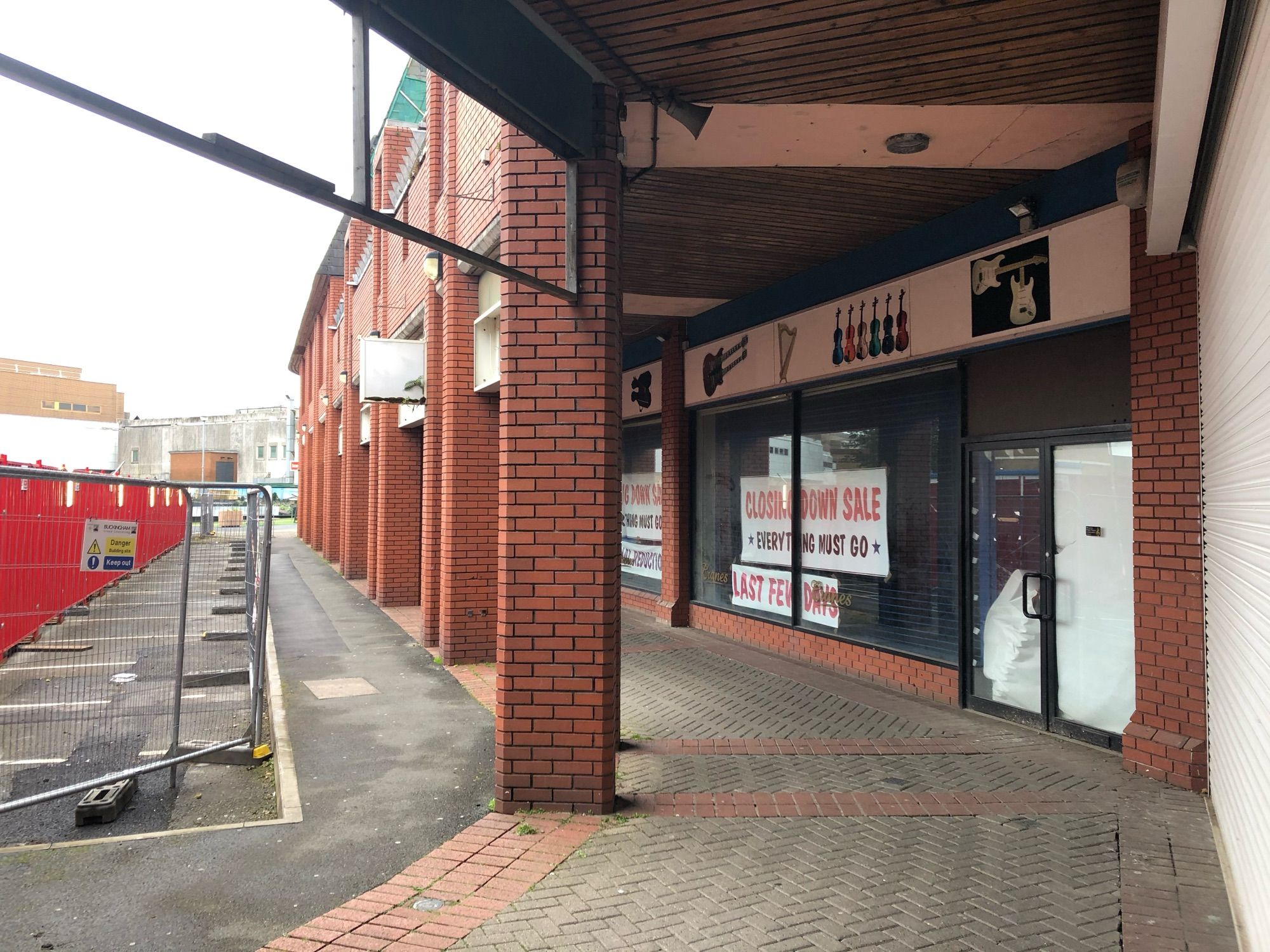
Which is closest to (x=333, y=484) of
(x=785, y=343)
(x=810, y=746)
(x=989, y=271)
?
(x=785, y=343)

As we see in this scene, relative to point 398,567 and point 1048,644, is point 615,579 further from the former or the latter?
point 398,567

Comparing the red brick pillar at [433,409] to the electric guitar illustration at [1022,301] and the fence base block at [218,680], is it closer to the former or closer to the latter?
the fence base block at [218,680]

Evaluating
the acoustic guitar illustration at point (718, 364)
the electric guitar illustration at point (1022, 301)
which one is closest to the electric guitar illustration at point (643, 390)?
the acoustic guitar illustration at point (718, 364)

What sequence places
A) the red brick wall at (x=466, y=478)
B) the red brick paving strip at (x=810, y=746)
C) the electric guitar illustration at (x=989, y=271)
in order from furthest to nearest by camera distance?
the red brick wall at (x=466, y=478) → the electric guitar illustration at (x=989, y=271) → the red brick paving strip at (x=810, y=746)

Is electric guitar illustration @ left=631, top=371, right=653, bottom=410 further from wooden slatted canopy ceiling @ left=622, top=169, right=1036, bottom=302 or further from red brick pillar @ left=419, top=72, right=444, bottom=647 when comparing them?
red brick pillar @ left=419, top=72, right=444, bottom=647

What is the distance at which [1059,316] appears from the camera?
585 centimetres

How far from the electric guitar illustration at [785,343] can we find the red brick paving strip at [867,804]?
204 inches

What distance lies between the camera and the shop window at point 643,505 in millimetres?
12805

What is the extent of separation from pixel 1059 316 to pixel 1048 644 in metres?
2.34

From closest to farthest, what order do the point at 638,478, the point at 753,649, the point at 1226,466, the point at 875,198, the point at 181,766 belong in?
the point at 1226,466 → the point at 181,766 → the point at 875,198 → the point at 753,649 → the point at 638,478

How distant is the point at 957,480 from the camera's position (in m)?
7.10

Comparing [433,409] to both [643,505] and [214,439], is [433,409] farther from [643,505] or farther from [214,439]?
[214,439]

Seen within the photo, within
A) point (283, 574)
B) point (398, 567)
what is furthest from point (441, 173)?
point (283, 574)

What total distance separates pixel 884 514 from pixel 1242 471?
4705 millimetres
